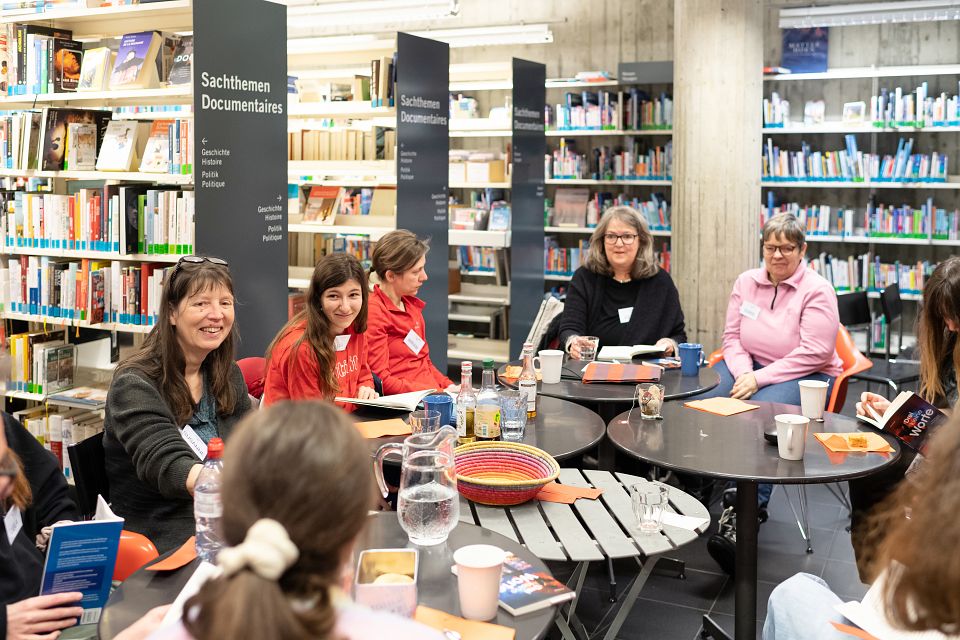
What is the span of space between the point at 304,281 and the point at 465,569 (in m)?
4.78

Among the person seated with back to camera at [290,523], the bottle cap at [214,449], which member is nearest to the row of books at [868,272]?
the bottle cap at [214,449]

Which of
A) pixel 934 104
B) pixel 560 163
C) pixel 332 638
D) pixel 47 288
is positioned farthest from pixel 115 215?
pixel 934 104

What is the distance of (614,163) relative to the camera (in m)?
8.45

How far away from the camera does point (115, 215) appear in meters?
4.55

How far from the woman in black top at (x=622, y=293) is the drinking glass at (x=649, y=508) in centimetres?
226

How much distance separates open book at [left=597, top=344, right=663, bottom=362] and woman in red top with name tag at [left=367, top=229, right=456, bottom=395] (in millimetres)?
749

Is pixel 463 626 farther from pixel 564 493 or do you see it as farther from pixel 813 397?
pixel 813 397

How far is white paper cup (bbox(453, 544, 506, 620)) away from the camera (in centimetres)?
166

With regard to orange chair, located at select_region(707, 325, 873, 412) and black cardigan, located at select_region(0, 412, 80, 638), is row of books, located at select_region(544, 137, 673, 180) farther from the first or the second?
black cardigan, located at select_region(0, 412, 80, 638)

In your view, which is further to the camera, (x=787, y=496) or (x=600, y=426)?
(x=787, y=496)

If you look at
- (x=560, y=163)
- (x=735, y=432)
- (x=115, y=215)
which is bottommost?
(x=735, y=432)

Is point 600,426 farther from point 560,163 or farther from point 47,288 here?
point 560,163

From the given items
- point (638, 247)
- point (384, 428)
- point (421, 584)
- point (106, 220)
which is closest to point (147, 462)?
point (384, 428)

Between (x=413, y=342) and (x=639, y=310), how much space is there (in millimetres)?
1225
